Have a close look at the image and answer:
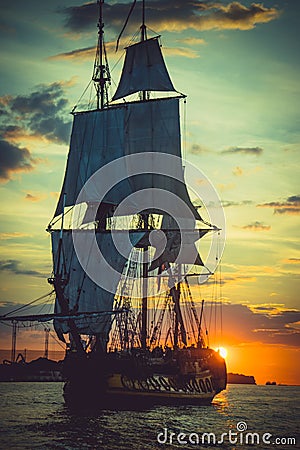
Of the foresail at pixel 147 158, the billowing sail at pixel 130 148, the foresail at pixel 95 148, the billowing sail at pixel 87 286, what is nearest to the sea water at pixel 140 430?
the billowing sail at pixel 87 286

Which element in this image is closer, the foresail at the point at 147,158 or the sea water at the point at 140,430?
the sea water at the point at 140,430

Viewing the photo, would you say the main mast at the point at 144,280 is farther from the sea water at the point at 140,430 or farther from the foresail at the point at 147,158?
the sea water at the point at 140,430

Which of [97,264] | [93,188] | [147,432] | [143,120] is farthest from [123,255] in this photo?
[147,432]

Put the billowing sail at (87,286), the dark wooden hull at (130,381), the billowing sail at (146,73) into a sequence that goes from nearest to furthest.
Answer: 1. the dark wooden hull at (130,381)
2. the billowing sail at (87,286)
3. the billowing sail at (146,73)

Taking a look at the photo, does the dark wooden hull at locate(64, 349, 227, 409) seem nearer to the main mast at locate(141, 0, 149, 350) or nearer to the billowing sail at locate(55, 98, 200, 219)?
the main mast at locate(141, 0, 149, 350)

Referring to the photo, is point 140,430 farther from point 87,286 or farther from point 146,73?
Answer: point 146,73

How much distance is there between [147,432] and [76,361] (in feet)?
65.3

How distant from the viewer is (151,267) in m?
101

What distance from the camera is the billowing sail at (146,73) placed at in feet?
341

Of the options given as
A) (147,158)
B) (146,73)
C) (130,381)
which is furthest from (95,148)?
(130,381)

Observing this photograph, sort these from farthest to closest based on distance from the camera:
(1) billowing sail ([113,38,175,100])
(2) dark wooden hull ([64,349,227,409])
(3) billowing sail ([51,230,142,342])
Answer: (1) billowing sail ([113,38,175,100]) < (3) billowing sail ([51,230,142,342]) < (2) dark wooden hull ([64,349,227,409])

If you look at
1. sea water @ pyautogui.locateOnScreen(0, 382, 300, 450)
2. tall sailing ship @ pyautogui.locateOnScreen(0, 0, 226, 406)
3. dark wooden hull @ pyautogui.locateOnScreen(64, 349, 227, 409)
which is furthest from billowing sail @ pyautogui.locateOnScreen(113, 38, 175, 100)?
sea water @ pyautogui.locateOnScreen(0, 382, 300, 450)

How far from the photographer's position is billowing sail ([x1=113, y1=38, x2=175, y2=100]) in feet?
341

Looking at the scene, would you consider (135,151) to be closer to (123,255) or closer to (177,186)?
(177,186)
